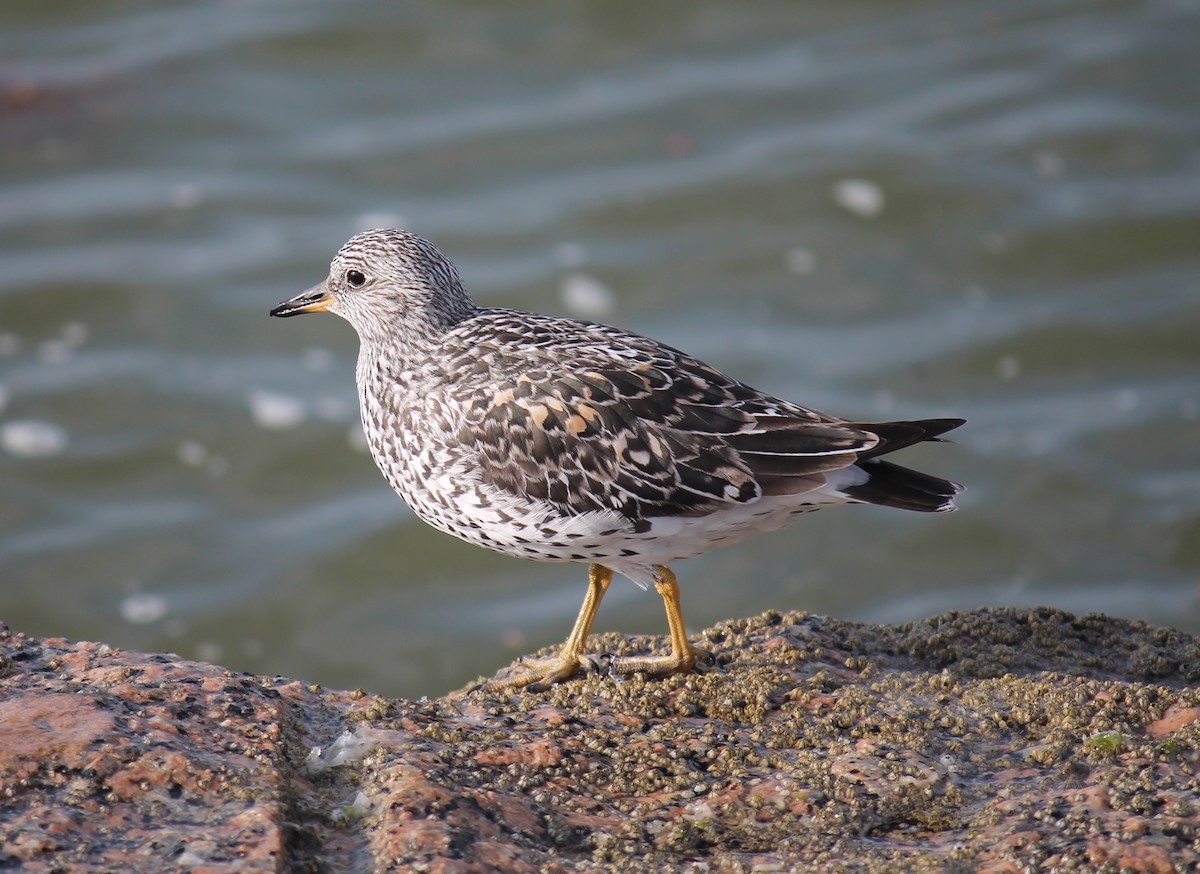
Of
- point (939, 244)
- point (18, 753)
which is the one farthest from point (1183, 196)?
point (18, 753)

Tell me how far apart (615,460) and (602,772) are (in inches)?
59.3

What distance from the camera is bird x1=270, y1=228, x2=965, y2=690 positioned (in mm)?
5230

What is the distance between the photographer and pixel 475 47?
1736 cm

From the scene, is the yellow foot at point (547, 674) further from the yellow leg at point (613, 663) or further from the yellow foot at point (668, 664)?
the yellow foot at point (668, 664)

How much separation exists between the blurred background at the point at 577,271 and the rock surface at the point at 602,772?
612cm

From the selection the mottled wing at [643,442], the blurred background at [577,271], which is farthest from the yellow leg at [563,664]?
the blurred background at [577,271]

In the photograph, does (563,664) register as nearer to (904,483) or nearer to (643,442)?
(643,442)

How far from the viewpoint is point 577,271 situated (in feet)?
47.4

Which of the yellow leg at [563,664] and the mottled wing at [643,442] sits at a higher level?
the mottled wing at [643,442]

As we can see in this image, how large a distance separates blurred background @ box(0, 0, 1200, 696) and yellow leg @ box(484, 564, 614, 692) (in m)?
5.22

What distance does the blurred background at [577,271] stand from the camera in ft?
37.9

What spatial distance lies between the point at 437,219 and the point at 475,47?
3461 millimetres

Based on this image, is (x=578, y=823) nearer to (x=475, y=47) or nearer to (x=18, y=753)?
(x=18, y=753)

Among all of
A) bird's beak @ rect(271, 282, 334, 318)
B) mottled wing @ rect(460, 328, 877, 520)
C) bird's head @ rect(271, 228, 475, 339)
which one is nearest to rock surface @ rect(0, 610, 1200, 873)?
mottled wing @ rect(460, 328, 877, 520)
